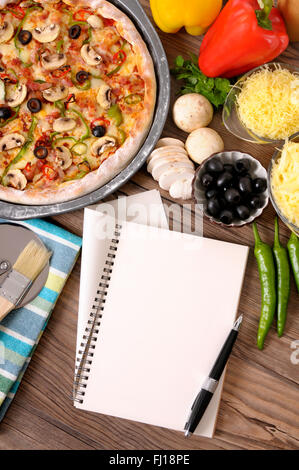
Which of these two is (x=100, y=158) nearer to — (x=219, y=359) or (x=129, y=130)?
(x=129, y=130)

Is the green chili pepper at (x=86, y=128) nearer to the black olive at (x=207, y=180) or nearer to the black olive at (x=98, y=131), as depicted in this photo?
the black olive at (x=98, y=131)

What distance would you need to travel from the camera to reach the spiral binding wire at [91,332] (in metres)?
1.71

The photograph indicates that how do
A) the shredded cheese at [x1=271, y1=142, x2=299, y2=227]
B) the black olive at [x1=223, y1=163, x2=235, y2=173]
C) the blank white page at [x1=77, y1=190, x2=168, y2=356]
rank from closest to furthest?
1. the shredded cheese at [x1=271, y1=142, x2=299, y2=227]
2. the black olive at [x1=223, y1=163, x2=235, y2=173]
3. the blank white page at [x1=77, y1=190, x2=168, y2=356]

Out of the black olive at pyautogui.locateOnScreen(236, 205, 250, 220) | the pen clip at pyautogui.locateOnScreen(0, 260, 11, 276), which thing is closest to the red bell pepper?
the black olive at pyautogui.locateOnScreen(236, 205, 250, 220)

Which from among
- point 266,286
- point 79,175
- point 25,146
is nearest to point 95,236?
point 79,175

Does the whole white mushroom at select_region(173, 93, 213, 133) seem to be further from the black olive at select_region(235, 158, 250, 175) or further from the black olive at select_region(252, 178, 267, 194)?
the black olive at select_region(252, 178, 267, 194)

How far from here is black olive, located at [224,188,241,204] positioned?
61.4 inches

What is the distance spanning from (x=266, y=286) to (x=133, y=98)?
934mm

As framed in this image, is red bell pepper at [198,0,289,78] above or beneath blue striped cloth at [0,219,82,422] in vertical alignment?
above

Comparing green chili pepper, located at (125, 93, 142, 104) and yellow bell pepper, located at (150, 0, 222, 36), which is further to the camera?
green chili pepper, located at (125, 93, 142, 104)

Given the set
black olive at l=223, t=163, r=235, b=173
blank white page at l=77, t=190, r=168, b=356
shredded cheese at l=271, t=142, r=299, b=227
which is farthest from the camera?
blank white page at l=77, t=190, r=168, b=356

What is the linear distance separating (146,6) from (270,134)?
2.63 ft

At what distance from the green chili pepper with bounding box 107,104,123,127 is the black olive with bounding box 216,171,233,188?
50cm
